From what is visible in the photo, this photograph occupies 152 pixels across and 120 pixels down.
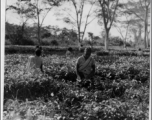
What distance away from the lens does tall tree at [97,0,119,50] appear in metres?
3.86

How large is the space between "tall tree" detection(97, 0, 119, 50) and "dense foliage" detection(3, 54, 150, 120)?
0.70 m

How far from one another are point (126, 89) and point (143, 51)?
757 mm

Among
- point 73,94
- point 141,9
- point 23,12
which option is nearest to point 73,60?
point 73,94

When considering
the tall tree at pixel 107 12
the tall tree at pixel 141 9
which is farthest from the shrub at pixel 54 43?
the tall tree at pixel 141 9

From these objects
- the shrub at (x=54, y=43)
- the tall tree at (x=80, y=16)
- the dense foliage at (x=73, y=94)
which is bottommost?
the dense foliage at (x=73, y=94)

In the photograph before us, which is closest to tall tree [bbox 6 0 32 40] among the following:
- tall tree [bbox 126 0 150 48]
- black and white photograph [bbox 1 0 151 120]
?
black and white photograph [bbox 1 0 151 120]

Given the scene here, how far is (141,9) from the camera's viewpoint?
375 cm

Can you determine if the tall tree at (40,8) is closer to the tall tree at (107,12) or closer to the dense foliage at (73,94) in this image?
the dense foliage at (73,94)

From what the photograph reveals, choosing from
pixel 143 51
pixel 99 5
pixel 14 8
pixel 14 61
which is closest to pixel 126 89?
pixel 143 51

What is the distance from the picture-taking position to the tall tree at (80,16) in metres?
3.76

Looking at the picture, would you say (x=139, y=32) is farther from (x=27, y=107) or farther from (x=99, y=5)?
(x=27, y=107)

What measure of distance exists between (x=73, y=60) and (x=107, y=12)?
1043 mm

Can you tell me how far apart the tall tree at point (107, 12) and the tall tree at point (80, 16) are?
0.20 metres

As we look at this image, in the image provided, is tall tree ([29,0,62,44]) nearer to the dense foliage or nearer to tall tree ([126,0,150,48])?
the dense foliage
